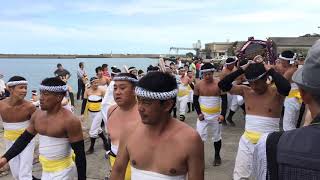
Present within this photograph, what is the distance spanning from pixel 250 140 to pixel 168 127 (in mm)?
2985

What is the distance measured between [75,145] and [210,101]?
4.41 m

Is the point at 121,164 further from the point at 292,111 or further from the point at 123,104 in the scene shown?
the point at 292,111

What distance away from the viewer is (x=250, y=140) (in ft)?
19.1

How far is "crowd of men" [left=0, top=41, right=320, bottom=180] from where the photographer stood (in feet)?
6.19

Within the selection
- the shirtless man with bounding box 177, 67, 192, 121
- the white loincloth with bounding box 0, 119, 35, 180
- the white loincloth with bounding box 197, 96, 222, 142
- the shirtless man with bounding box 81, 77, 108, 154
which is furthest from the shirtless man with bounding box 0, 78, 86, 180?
the shirtless man with bounding box 177, 67, 192, 121

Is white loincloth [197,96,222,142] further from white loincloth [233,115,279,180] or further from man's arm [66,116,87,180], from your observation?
man's arm [66,116,87,180]

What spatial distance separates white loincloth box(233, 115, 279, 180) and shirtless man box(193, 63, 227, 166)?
96.2 inches

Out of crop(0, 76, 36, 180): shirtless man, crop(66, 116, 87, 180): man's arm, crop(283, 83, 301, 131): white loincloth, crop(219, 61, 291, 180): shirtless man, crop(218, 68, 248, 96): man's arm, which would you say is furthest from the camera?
crop(283, 83, 301, 131): white loincloth

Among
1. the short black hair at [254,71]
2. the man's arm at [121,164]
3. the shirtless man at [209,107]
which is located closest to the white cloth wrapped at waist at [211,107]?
the shirtless man at [209,107]

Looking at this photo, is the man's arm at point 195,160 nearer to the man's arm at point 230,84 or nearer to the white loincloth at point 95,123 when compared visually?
the man's arm at point 230,84

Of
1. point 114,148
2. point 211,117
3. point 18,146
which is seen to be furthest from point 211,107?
point 18,146

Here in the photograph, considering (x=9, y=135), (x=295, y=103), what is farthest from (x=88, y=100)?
(x=295, y=103)

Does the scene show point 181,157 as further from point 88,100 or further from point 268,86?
point 88,100

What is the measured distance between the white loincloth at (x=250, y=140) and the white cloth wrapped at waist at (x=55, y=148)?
95.6 inches
